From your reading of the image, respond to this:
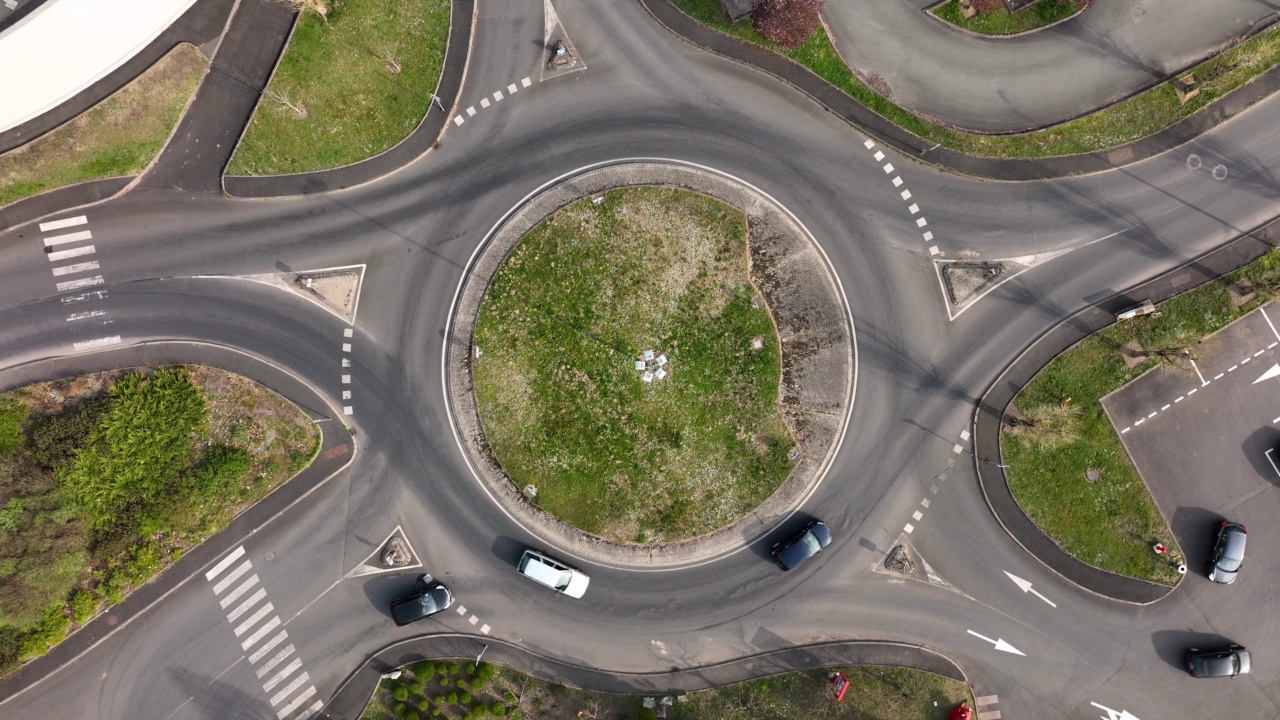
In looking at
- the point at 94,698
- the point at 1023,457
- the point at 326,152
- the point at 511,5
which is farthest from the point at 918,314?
the point at 94,698

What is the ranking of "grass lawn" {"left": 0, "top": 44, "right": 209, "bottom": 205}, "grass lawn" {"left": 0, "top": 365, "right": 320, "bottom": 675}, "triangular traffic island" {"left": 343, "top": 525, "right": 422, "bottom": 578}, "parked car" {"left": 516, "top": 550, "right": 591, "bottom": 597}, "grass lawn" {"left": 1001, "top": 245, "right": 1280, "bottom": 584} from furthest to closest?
"triangular traffic island" {"left": 343, "top": 525, "right": 422, "bottom": 578} → "grass lawn" {"left": 1001, "top": 245, "right": 1280, "bottom": 584} → "grass lawn" {"left": 0, "top": 44, "right": 209, "bottom": 205} → "parked car" {"left": 516, "top": 550, "right": 591, "bottom": 597} → "grass lawn" {"left": 0, "top": 365, "right": 320, "bottom": 675}

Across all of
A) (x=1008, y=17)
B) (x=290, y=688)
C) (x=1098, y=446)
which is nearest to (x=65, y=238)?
(x=290, y=688)

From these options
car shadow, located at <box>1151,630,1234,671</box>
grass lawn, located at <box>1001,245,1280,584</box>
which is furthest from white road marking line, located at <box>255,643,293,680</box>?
car shadow, located at <box>1151,630,1234,671</box>

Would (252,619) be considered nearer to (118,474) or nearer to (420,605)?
(420,605)

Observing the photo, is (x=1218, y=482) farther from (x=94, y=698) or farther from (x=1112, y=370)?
(x=94, y=698)

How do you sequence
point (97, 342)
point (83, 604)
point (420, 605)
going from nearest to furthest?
point (83, 604)
point (420, 605)
point (97, 342)

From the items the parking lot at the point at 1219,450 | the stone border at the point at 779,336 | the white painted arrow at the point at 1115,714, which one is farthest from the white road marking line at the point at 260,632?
the parking lot at the point at 1219,450

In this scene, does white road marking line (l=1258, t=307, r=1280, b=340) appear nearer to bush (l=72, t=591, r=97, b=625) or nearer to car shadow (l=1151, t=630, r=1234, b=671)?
car shadow (l=1151, t=630, r=1234, b=671)
